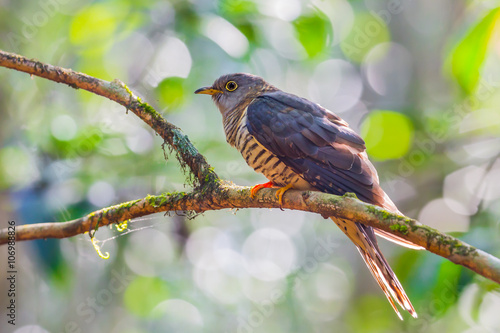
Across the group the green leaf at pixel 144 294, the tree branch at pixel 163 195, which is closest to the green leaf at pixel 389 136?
the tree branch at pixel 163 195

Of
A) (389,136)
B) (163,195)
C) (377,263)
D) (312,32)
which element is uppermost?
(312,32)

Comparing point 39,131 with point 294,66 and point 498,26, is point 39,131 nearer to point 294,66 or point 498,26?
point 294,66

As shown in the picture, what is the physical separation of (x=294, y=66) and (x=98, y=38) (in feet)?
10.3

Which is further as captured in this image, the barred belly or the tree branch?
the barred belly

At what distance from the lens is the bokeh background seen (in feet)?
13.7

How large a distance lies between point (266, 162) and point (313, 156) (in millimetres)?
345

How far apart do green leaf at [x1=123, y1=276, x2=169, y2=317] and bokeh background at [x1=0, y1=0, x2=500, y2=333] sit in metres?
0.03

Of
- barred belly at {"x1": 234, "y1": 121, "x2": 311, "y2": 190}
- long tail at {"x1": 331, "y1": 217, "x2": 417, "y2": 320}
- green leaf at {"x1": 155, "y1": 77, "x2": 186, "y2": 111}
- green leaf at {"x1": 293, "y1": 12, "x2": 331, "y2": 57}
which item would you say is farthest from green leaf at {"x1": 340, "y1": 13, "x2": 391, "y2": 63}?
long tail at {"x1": 331, "y1": 217, "x2": 417, "y2": 320}

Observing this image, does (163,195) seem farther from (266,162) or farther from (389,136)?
(389,136)

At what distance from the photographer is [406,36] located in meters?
8.91

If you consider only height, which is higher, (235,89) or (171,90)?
(171,90)

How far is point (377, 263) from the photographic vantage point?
2873mm

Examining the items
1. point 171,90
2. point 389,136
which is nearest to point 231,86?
point 171,90

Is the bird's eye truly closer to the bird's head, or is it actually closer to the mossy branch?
the bird's head
